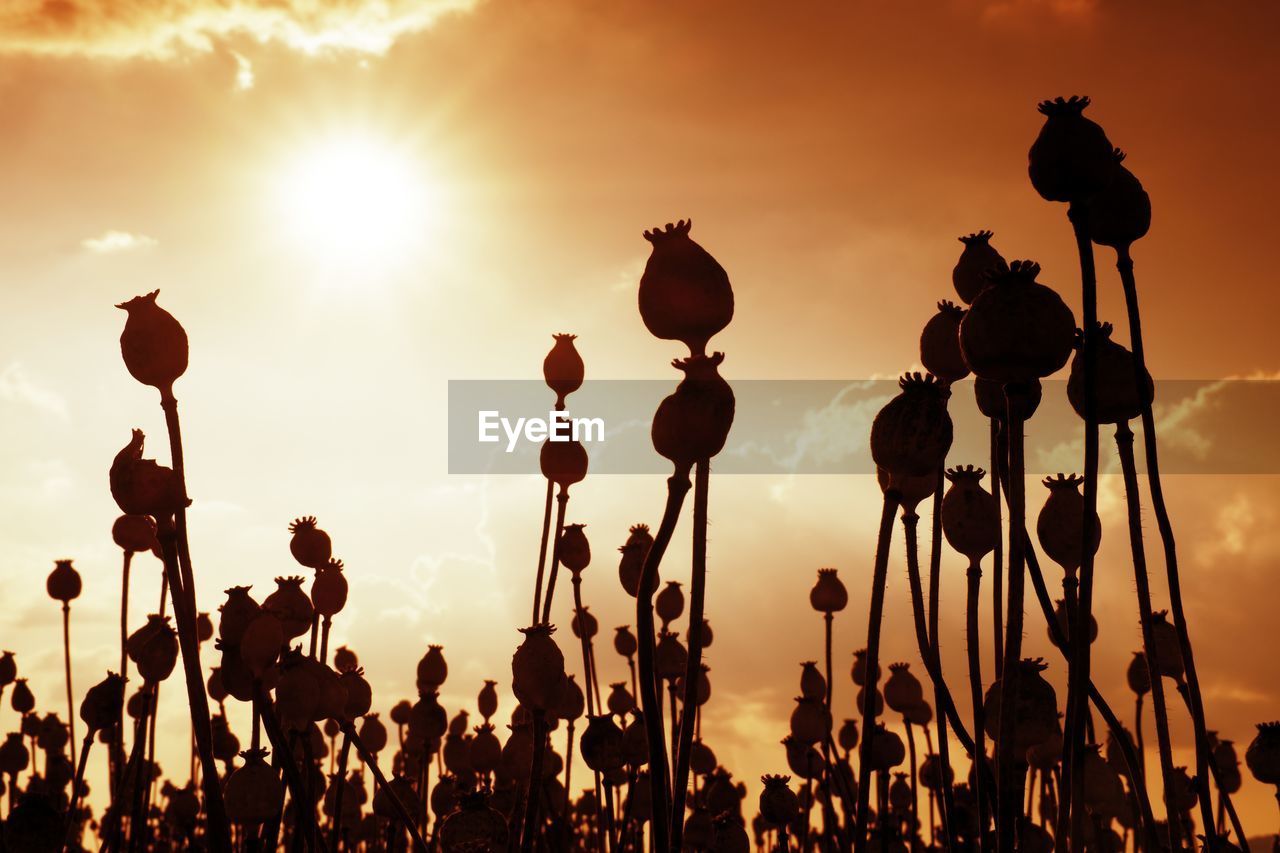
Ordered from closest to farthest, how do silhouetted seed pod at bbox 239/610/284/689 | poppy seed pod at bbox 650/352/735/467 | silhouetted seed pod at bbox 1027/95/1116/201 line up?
1. poppy seed pod at bbox 650/352/735/467
2. silhouetted seed pod at bbox 1027/95/1116/201
3. silhouetted seed pod at bbox 239/610/284/689

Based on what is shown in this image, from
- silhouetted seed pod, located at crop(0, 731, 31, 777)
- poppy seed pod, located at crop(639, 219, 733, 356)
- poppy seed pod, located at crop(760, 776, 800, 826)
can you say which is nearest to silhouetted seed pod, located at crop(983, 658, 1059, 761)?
poppy seed pod, located at crop(639, 219, 733, 356)

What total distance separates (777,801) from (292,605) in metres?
2.76

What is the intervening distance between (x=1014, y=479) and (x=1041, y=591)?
1.25 m

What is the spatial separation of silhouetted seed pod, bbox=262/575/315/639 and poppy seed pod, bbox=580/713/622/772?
1.68m

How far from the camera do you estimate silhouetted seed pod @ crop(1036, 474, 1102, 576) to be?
425cm

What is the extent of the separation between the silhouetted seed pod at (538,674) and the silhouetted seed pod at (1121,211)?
2506 mm

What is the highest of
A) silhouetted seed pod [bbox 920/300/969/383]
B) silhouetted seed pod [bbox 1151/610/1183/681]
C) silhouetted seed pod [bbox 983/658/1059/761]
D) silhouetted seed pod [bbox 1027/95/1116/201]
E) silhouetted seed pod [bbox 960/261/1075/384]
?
silhouetted seed pod [bbox 1027/95/1116/201]

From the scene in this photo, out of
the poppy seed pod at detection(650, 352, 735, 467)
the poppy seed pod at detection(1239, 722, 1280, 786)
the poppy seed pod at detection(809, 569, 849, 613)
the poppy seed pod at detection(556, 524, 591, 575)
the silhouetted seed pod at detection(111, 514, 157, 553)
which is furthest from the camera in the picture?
the poppy seed pod at detection(809, 569, 849, 613)

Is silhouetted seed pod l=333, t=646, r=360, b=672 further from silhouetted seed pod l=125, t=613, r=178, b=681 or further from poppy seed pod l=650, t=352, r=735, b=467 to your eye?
poppy seed pod l=650, t=352, r=735, b=467

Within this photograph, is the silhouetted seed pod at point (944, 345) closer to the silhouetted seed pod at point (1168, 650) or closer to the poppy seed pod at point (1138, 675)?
the silhouetted seed pod at point (1168, 650)

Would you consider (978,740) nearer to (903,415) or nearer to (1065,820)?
(1065,820)

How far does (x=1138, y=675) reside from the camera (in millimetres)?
7293

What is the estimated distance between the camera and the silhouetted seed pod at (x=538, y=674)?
164 inches

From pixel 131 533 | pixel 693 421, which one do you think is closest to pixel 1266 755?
pixel 693 421
